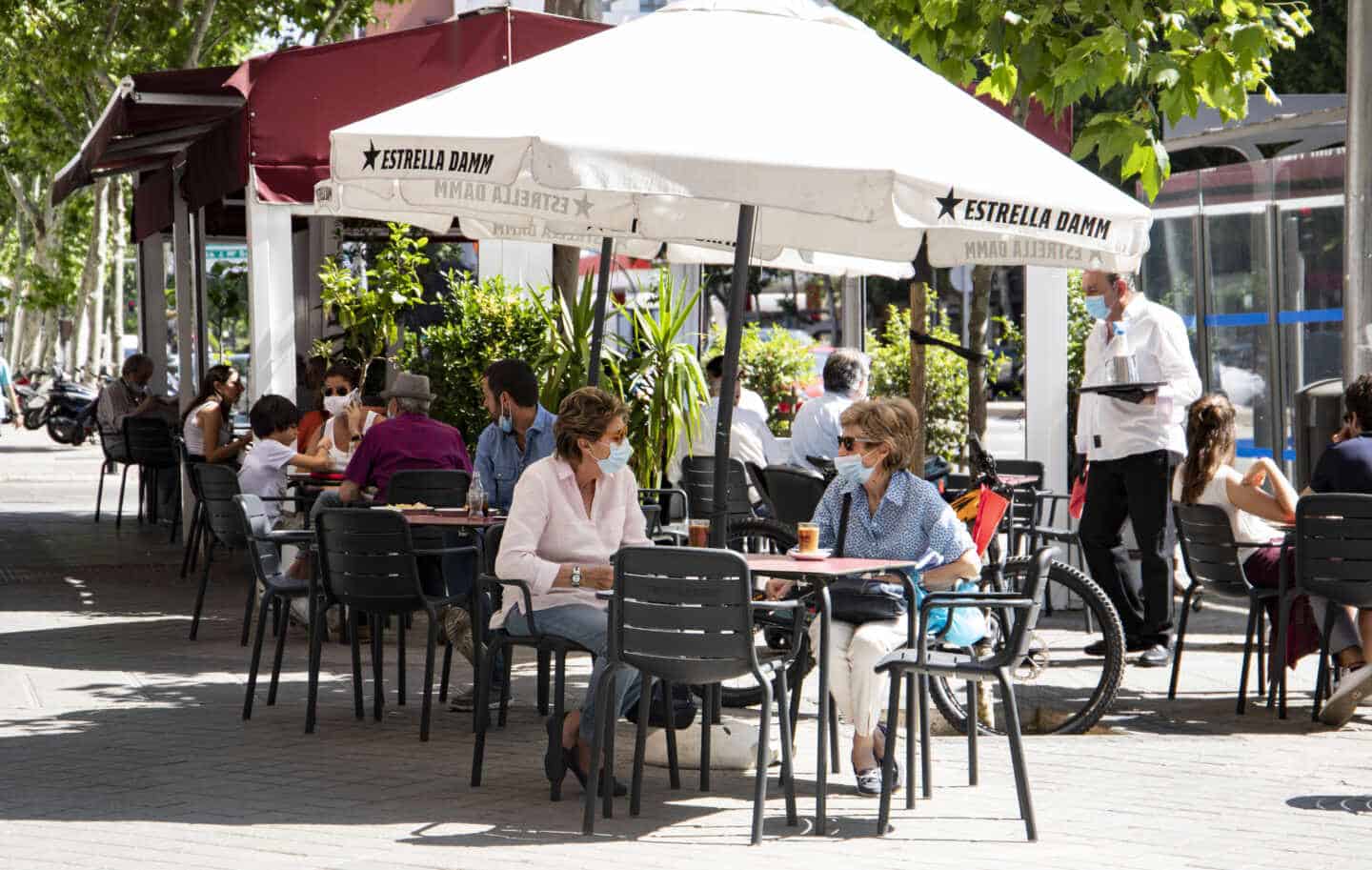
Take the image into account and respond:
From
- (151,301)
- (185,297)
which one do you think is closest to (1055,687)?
(185,297)

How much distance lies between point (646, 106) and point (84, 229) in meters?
42.1

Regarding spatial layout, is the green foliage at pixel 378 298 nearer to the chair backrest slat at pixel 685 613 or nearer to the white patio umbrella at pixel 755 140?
the white patio umbrella at pixel 755 140

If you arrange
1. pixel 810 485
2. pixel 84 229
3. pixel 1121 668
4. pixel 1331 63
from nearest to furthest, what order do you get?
pixel 1121 668
pixel 810 485
pixel 1331 63
pixel 84 229

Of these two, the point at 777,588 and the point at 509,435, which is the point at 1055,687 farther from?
the point at 509,435

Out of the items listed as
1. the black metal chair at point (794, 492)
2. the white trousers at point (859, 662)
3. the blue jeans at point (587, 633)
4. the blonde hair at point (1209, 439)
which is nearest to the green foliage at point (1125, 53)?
the blonde hair at point (1209, 439)

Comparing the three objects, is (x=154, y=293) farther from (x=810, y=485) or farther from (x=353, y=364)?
(x=810, y=485)

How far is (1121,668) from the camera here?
8055mm

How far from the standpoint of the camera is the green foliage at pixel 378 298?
1265 cm

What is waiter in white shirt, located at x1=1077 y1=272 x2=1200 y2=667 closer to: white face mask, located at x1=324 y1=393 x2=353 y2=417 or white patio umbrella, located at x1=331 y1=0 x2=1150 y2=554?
white patio umbrella, located at x1=331 y1=0 x2=1150 y2=554

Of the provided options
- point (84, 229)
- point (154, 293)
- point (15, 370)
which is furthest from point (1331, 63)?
point (15, 370)

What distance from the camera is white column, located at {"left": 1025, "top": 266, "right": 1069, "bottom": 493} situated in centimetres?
1246

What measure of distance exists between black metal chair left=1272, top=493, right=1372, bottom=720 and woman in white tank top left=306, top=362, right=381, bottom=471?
5723mm

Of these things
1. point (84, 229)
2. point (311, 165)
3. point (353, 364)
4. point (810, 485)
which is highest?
point (84, 229)

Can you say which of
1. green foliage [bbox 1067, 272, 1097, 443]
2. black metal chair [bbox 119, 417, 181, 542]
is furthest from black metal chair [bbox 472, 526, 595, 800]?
black metal chair [bbox 119, 417, 181, 542]
